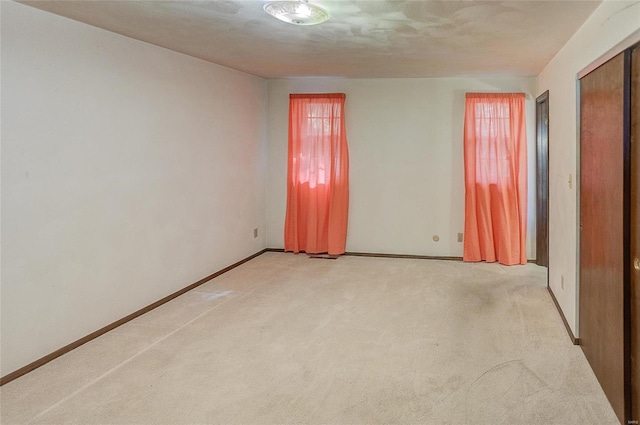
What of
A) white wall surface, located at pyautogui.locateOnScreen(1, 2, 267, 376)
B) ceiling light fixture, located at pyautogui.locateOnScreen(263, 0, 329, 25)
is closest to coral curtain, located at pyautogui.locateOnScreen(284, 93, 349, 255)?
white wall surface, located at pyautogui.locateOnScreen(1, 2, 267, 376)

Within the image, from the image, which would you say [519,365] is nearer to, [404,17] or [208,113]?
[404,17]

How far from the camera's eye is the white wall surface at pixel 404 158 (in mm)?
6016

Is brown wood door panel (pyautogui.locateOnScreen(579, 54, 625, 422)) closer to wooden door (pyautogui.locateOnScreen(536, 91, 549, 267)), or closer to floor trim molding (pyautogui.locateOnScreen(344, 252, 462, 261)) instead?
wooden door (pyautogui.locateOnScreen(536, 91, 549, 267))

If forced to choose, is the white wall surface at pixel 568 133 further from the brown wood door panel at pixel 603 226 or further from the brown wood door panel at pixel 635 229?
the brown wood door panel at pixel 635 229

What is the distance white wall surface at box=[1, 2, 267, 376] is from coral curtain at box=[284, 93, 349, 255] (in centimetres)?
131

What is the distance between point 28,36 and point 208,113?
2159 millimetres

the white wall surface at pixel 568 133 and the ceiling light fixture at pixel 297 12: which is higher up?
the ceiling light fixture at pixel 297 12

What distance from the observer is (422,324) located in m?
3.69

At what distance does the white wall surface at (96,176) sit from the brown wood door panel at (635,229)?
11.1 feet

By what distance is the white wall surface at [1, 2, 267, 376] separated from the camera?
2807 millimetres

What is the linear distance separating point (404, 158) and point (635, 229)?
4126mm

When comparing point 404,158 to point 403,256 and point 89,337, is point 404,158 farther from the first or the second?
point 89,337

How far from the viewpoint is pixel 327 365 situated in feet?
9.64

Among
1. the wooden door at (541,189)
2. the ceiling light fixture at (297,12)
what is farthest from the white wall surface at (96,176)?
the wooden door at (541,189)
